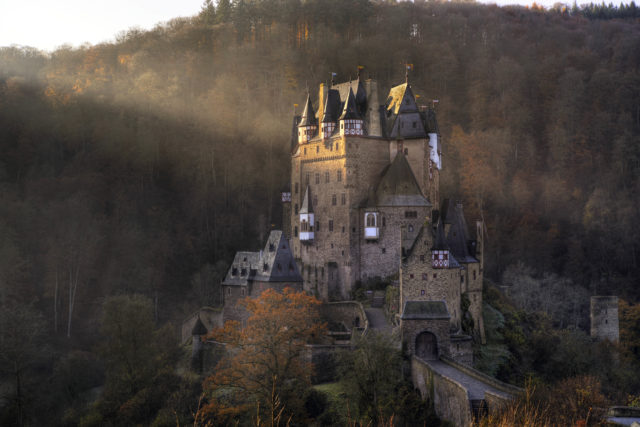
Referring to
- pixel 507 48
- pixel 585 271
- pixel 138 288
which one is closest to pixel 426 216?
pixel 138 288

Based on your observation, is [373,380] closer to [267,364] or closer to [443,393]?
[443,393]

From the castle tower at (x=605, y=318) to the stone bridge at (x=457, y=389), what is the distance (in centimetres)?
2236

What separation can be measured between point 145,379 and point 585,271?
4034cm

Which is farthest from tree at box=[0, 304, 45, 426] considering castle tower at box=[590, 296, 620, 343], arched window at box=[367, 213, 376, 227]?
castle tower at box=[590, 296, 620, 343]

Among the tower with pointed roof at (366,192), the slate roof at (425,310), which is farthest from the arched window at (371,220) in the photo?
the slate roof at (425,310)

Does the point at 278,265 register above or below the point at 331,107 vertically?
below

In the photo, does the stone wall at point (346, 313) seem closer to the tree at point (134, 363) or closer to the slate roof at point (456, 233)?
the slate roof at point (456, 233)

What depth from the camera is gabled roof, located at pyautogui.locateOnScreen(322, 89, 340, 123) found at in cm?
4066

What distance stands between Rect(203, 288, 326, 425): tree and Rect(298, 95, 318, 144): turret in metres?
13.9

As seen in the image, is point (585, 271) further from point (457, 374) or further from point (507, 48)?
point (457, 374)

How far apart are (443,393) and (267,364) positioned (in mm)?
8069

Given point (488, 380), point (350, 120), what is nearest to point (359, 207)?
point (350, 120)

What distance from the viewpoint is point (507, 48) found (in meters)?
70.7

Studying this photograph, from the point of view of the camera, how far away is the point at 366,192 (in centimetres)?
4006
